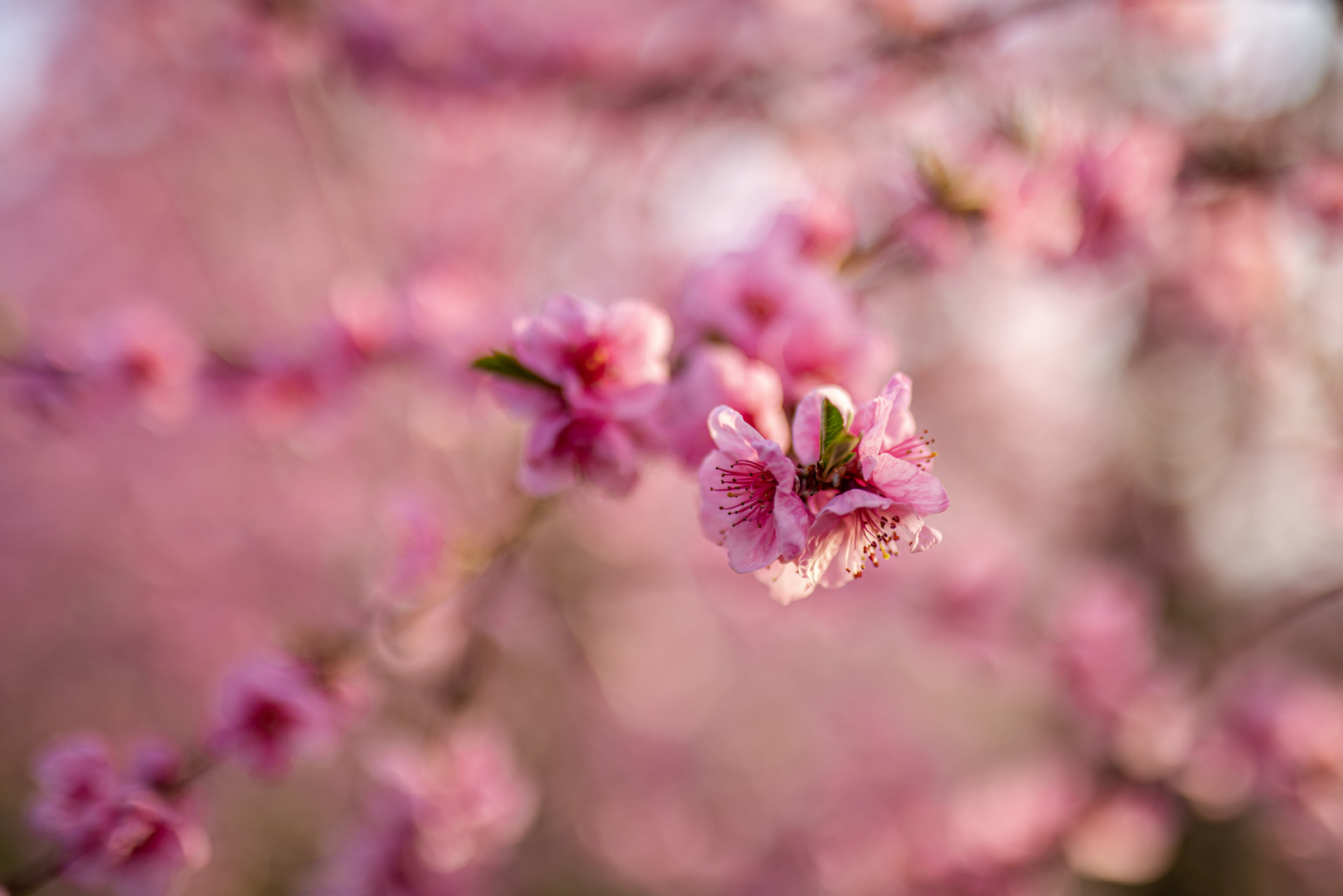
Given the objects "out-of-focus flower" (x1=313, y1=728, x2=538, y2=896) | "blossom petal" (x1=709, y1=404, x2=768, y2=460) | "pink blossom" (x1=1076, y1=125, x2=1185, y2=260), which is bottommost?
"out-of-focus flower" (x1=313, y1=728, x2=538, y2=896)

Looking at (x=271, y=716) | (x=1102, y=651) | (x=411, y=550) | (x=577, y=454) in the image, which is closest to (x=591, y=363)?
(x=577, y=454)

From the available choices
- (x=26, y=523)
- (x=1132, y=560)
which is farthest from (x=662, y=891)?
(x=26, y=523)

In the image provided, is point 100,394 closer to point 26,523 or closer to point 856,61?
point 856,61

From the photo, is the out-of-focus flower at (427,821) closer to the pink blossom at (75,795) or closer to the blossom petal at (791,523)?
the pink blossom at (75,795)

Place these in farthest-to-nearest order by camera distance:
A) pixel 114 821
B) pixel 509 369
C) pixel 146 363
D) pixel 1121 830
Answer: pixel 1121 830 < pixel 146 363 < pixel 114 821 < pixel 509 369

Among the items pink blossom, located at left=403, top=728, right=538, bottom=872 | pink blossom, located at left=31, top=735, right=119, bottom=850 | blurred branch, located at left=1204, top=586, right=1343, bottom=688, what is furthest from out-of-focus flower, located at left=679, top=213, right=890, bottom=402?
blurred branch, located at left=1204, top=586, right=1343, bottom=688

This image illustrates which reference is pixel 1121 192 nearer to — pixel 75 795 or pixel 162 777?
pixel 162 777

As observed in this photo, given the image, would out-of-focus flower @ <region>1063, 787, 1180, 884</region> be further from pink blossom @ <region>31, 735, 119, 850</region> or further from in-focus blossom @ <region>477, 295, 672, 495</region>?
pink blossom @ <region>31, 735, 119, 850</region>
